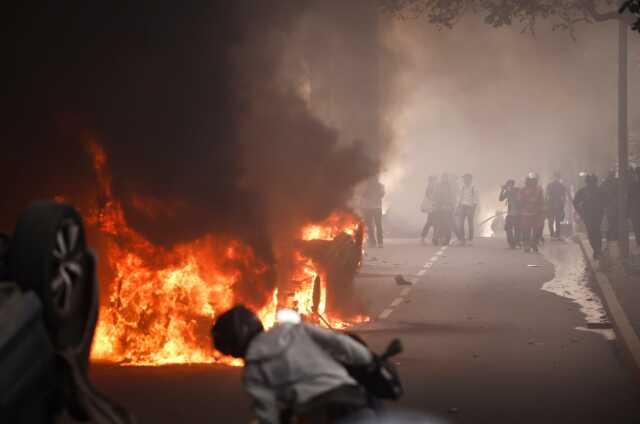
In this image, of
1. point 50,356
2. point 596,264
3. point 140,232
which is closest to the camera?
point 50,356

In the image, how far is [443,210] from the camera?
3353 centimetres

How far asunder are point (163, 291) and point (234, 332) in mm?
8851

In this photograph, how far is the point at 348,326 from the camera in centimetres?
1603

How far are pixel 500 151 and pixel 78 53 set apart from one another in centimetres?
5685

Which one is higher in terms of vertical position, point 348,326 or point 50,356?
point 50,356

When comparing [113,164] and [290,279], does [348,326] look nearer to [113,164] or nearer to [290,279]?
[290,279]

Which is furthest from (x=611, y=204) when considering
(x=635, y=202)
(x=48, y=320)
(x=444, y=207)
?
(x=48, y=320)

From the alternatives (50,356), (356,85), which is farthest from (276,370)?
(356,85)

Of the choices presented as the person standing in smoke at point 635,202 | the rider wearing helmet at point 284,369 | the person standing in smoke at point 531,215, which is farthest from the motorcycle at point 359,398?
the person standing in smoke at point 531,215

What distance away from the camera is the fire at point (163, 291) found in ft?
43.1

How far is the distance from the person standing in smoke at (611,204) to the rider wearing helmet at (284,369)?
2273cm

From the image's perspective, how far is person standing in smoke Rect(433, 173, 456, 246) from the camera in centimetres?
3345

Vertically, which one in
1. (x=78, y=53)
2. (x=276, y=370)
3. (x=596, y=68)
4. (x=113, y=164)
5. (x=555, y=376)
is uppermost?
(x=596, y=68)

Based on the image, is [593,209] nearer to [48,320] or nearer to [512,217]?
[512,217]
